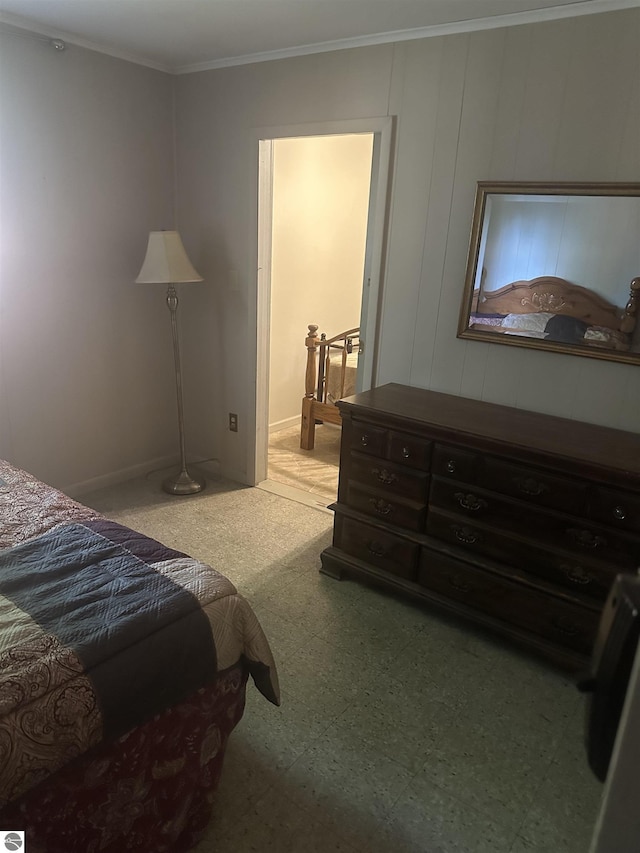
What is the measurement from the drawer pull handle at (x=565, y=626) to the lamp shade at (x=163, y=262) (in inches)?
94.9

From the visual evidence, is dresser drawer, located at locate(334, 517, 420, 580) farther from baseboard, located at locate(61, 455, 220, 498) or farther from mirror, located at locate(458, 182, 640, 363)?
baseboard, located at locate(61, 455, 220, 498)

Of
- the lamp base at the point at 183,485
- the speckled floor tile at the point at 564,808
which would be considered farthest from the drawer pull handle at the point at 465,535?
the lamp base at the point at 183,485

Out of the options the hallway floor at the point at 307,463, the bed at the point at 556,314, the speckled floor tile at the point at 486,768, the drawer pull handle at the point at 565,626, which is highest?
the bed at the point at 556,314

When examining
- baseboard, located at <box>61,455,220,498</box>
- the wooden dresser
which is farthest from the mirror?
baseboard, located at <box>61,455,220,498</box>

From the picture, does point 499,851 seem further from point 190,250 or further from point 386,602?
point 190,250

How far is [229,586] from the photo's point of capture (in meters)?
1.59

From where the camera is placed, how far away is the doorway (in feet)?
12.4

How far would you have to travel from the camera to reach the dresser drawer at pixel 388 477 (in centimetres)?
247

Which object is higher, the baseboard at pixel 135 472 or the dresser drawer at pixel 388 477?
the dresser drawer at pixel 388 477

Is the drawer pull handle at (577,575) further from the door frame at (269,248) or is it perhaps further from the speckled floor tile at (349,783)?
the door frame at (269,248)

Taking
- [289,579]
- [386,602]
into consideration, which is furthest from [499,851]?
[289,579]

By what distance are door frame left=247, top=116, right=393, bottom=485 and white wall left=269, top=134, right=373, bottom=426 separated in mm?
1004

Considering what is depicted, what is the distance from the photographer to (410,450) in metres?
2.45

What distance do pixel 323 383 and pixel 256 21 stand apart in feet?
7.50
